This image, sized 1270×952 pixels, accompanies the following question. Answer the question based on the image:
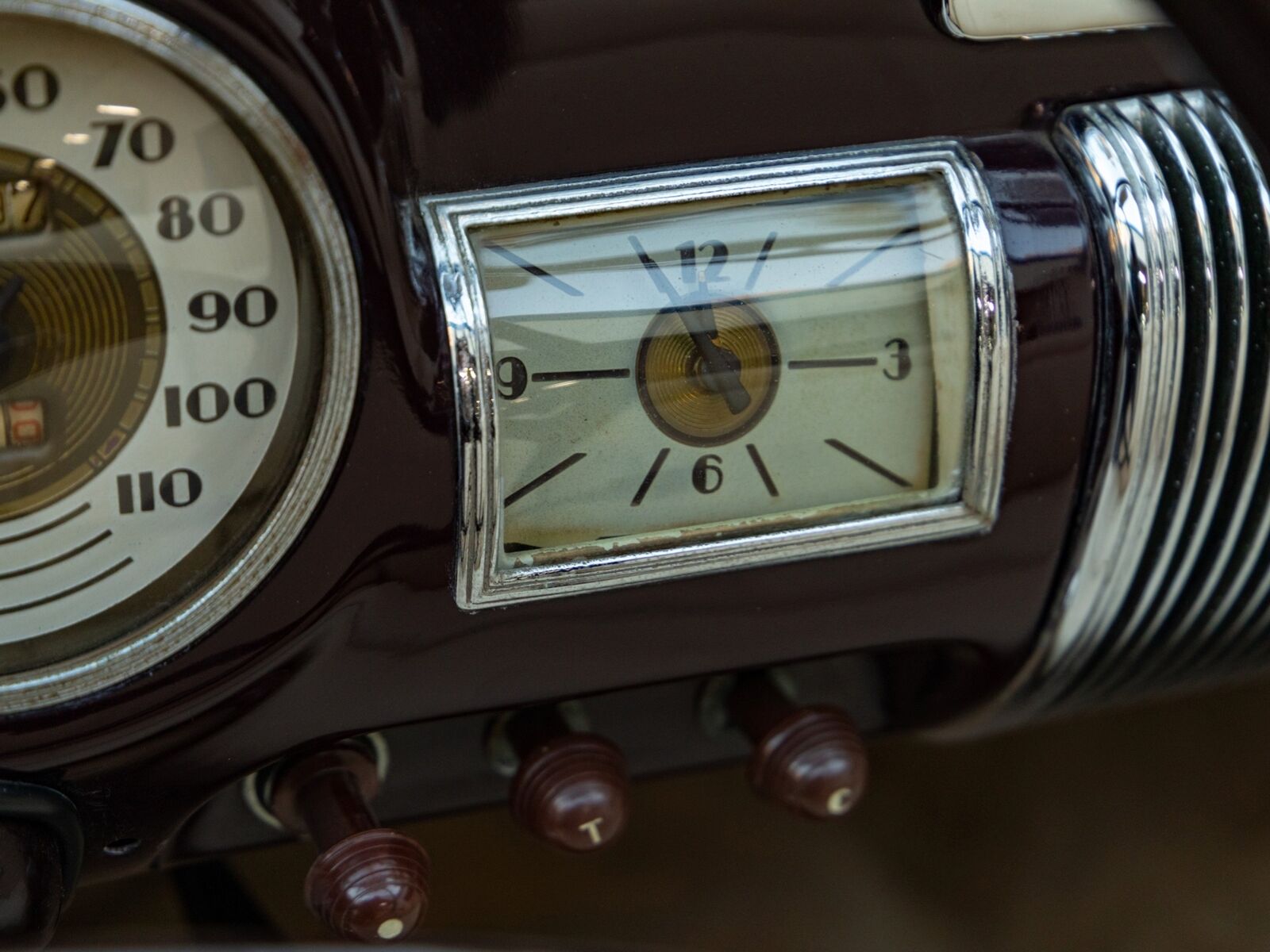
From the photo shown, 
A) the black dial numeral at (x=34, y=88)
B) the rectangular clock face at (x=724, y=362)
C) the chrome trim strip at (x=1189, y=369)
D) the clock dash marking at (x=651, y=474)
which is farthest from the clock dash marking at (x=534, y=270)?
the chrome trim strip at (x=1189, y=369)

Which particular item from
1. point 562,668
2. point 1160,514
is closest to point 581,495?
point 562,668

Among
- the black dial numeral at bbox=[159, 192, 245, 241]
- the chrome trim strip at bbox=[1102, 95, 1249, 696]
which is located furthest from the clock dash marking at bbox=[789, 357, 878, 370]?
the black dial numeral at bbox=[159, 192, 245, 241]

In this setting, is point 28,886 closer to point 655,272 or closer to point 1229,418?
point 655,272

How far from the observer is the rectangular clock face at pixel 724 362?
0.75m

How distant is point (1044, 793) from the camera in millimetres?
1321

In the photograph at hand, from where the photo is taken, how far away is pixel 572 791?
0.83 meters

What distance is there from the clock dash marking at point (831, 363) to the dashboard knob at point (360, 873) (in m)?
0.35

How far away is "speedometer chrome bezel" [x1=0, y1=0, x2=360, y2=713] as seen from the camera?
0.67 meters

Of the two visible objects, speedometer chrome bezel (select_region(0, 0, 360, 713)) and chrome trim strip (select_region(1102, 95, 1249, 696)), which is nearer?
speedometer chrome bezel (select_region(0, 0, 360, 713))

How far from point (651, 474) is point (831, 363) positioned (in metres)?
0.13

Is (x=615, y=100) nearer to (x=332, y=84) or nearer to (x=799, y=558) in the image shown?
(x=332, y=84)

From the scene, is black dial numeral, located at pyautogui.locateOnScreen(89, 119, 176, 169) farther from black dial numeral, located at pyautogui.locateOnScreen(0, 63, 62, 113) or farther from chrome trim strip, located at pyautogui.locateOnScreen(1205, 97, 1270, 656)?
chrome trim strip, located at pyautogui.locateOnScreen(1205, 97, 1270, 656)

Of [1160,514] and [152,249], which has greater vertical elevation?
[152,249]

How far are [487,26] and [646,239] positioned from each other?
0.46 ft
